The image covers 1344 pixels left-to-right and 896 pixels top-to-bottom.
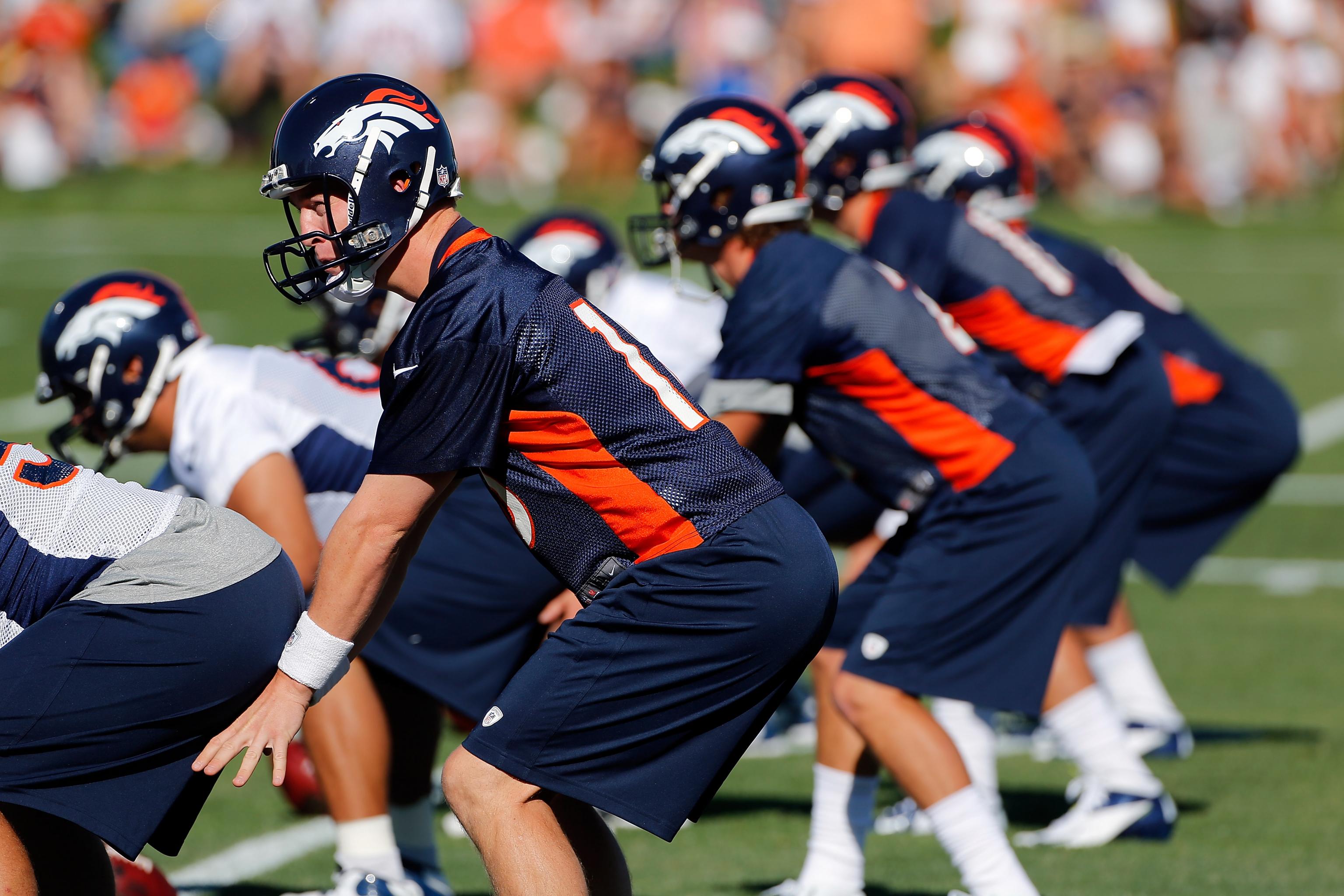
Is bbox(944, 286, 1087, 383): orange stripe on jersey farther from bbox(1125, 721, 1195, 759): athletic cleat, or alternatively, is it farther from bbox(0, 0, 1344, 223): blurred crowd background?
bbox(0, 0, 1344, 223): blurred crowd background

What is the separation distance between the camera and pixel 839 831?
5078 millimetres

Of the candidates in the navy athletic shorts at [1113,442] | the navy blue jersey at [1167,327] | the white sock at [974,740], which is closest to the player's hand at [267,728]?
the white sock at [974,740]

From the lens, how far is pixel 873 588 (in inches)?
203

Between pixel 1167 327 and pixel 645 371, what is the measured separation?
13.2 feet

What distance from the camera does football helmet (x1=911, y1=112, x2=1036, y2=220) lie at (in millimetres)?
7375

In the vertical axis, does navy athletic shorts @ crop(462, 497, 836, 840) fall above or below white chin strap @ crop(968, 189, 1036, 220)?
above

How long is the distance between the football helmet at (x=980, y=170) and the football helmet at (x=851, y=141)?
3.15 feet

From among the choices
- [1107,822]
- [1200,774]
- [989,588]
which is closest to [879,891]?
[1107,822]

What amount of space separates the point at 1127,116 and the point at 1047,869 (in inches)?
708

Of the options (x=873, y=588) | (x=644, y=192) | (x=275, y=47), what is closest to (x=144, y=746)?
(x=873, y=588)

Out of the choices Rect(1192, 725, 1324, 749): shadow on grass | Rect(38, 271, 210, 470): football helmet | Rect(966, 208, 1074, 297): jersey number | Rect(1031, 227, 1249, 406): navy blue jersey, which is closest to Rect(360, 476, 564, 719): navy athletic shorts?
Rect(38, 271, 210, 470): football helmet

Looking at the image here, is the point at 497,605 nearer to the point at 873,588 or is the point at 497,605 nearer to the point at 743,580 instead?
the point at 873,588

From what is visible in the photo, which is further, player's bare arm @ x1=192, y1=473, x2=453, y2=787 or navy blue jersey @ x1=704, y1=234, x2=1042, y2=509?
navy blue jersey @ x1=704, y1=234, x2=1042, y2=509

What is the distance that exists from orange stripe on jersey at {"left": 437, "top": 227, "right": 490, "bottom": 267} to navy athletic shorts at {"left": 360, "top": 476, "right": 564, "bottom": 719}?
5.57ft
